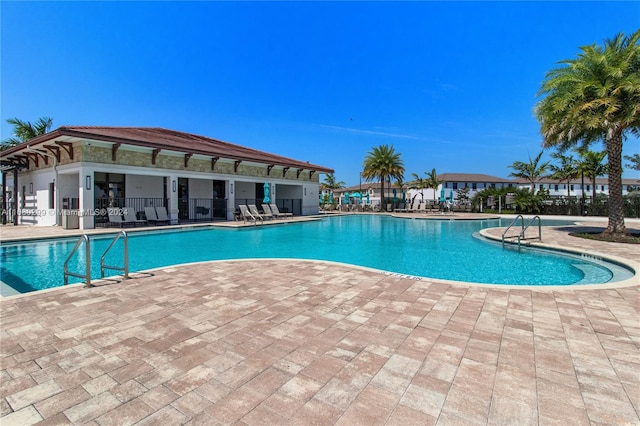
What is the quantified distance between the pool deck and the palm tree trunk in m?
8.81

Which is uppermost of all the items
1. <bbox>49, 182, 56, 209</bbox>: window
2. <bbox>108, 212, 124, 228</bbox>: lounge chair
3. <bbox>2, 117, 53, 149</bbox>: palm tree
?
<bbox>2, 117, 53, 149</bbox>: palm tree

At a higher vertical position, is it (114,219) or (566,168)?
(566,168)

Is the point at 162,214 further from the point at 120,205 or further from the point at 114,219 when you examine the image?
the point at 120,205

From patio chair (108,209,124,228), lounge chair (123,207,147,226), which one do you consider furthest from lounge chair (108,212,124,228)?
lounge chair (123,207,147,226)

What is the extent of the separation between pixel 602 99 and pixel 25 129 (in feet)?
110

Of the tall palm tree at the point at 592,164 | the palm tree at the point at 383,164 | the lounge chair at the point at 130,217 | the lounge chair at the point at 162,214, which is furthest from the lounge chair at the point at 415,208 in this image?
the lounge chair at the point at 130,217

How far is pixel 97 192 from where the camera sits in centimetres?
1720

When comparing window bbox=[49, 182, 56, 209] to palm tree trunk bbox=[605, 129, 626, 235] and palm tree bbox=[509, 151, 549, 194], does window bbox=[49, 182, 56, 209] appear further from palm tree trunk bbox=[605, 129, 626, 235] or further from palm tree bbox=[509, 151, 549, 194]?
palm tree bbox=[509, 151, 549, 194]

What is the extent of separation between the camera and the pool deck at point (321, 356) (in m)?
1.98

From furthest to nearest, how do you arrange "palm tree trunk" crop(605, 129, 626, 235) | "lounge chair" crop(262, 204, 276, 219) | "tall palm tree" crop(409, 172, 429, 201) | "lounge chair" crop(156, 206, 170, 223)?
1. "tall palm tree" crop(409, 172, 429, 201)
2. "lounge chair" crop(262, 204, 276, 219)
3. "lounge chair" crop(156, 206, 170, 223)
4. "palm tree trunk" crop(605, 129, 626, 235)

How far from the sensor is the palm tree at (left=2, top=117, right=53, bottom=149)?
22609 mm

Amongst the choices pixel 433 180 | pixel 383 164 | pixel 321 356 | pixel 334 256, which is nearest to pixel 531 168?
pixel 433 180

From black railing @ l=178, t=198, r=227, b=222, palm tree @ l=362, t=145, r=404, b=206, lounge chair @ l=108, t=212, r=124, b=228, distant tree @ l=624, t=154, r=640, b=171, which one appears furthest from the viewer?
palm tree @ l=362, t=145, r=404, b=206

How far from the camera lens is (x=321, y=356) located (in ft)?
8.82
